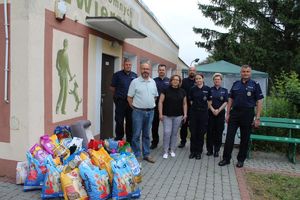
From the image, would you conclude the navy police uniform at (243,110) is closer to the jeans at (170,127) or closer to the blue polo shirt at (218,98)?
the blue polo shirt at (218,98)

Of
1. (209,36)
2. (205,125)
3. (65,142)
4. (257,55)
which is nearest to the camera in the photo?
(65,142)

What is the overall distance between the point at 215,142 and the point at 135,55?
13.1ft

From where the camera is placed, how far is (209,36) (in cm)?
2462

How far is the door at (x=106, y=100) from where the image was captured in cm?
813

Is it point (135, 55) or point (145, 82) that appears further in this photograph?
point (135, 55)

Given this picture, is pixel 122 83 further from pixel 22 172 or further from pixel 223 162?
pixel 22 172

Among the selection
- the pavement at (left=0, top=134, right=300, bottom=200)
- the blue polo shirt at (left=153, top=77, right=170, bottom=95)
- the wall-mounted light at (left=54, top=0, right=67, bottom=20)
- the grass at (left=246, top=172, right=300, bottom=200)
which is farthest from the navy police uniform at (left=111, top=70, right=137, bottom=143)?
the grass at (left=246, top=172, right=300, bottom=200)

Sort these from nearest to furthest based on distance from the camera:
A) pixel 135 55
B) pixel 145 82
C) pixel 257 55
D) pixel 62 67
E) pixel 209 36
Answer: pixel 62 67 < pixel 145 82 < pixel 135 55 < pixel 257 55 < pixel 209 36

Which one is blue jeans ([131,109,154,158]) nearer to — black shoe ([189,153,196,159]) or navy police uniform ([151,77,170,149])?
navy police uniform ([151,77,170,149])

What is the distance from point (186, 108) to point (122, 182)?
299 centimetres

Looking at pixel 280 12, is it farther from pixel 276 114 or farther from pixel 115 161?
pixel 115 161

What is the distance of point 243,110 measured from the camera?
261 inches

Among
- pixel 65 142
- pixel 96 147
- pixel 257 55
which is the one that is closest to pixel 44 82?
pixel 65 142

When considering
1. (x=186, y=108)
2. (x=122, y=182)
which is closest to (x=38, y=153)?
(x=122, y=182)
